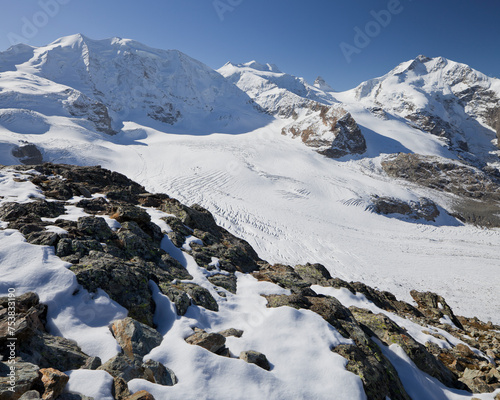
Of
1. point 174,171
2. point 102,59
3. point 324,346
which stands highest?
point 102,59

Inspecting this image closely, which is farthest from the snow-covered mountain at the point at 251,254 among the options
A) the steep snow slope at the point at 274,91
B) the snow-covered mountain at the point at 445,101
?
A: the snow-covered mountain at the point at 445,101

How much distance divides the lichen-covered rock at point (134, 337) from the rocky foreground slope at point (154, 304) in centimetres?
2

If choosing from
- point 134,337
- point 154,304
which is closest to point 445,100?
point 154,304

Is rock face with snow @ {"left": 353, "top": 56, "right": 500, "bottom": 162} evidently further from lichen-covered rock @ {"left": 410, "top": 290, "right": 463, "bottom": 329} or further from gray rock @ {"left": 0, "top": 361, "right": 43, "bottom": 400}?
gray rock @ {"left": 0, "top": 361, "right": 43, "bottom": 400}

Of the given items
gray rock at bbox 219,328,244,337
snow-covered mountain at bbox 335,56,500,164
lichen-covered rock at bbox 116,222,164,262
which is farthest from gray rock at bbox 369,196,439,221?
snow-covered mountain at bbox 335,56,500,164

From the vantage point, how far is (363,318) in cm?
759

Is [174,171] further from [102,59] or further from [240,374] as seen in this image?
[102,59]

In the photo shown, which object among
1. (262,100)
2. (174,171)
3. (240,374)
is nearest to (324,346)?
(240,374)

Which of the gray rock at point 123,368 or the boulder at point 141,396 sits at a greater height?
the boulder at point 141,396

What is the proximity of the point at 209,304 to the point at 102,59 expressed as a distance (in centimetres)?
14705

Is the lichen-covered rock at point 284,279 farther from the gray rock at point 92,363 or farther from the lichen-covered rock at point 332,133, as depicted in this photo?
the lichen-covered rock at point 332,133

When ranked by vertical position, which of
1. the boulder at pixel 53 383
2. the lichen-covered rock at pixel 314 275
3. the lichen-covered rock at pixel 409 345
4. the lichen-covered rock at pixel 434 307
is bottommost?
the lichen-covered rock at pixel 434 307

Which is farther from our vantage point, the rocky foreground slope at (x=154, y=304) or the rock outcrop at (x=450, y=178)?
the rock outcrop at (x=450, y=178)

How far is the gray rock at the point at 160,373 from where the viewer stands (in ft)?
11.8
